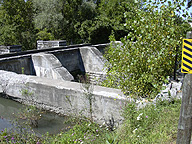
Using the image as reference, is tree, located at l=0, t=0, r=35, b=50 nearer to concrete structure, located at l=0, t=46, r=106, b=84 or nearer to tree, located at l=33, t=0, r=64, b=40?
tree, located at l=33, t=0, r=64, b=40

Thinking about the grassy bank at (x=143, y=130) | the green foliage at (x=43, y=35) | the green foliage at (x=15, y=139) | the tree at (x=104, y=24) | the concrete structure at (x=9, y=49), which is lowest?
the green foliage at (x=15, y=139)

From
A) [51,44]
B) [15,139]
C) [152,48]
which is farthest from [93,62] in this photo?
[15,139]

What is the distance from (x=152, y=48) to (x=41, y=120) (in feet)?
11.1

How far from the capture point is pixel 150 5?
4418 millimetres

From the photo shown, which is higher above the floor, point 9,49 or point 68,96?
point 9,49

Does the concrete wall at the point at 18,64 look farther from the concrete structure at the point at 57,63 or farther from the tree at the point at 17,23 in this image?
the tree at the point at 17,23

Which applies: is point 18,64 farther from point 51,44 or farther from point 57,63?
point 51,44

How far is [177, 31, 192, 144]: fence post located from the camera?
210 cm

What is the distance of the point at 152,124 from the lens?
3.18m

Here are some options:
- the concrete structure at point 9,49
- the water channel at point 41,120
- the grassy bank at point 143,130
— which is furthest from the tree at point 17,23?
the grassy bank at point 143,130

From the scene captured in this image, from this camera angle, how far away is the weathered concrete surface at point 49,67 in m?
7.12

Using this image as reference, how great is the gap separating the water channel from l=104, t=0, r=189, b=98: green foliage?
192 cm

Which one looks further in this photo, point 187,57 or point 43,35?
point 43,35

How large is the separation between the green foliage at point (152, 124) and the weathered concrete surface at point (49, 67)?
12.9 ft
